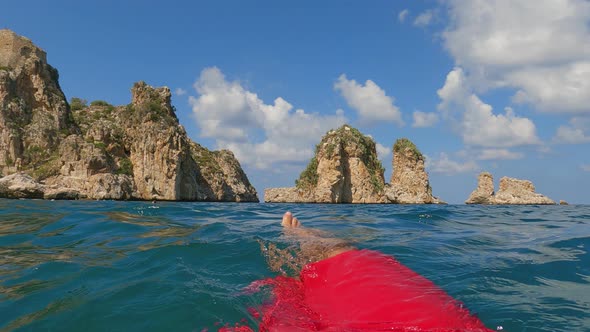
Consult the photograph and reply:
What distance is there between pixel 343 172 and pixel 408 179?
10049 mm

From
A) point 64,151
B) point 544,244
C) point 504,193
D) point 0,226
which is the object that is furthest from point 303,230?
point 504,193

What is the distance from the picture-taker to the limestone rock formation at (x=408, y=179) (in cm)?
5200

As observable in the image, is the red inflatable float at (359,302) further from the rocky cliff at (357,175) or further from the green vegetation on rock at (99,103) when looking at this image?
the green vegetation on rock at (99,103)

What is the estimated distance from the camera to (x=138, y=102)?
5309 cm

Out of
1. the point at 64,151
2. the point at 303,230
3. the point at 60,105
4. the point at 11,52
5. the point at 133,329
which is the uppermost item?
the point at 11,52

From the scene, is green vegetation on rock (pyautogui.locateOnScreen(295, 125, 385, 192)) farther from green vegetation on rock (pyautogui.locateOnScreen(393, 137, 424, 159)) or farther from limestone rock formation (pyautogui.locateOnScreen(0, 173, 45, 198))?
limestone rock formation (pyautogui.locateOnScreen(0, 173, 45, 198))

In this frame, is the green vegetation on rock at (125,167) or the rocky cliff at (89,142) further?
the green vegetation on rock at (125,167)

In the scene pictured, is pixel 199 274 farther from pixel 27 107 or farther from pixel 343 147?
pixel 27 107

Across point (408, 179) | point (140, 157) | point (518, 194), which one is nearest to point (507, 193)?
point (518, 194)

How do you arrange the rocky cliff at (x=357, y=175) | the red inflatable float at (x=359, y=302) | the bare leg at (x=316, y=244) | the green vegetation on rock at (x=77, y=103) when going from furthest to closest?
the green vegetation on rock at (x=77, y=103) → the rocky cliff at (x=357, y=175) → the bare leg at (x=316, y=244) → the red inflatable float at (x=359, y=302)

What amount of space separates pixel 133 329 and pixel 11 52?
57.5 metres

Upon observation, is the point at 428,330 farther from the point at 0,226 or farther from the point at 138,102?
the point at 138,102

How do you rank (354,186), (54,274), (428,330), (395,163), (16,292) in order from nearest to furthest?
(428,330) < (16,292) < (54,274) < (354,186) < (395,163)

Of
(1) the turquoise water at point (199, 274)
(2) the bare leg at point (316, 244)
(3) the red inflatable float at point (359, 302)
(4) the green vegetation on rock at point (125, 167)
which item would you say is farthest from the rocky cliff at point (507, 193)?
(3) the red inflatable float at point (359, 302)
